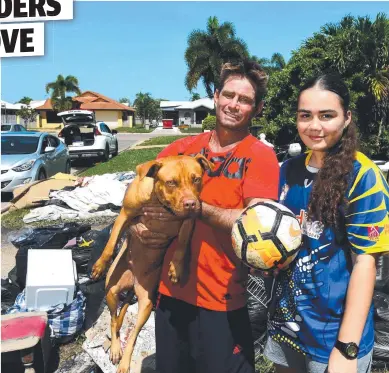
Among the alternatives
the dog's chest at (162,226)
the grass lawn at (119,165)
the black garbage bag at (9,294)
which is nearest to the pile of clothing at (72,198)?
the black garbage bag at (9,294)

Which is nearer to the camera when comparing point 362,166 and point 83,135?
point 362,166

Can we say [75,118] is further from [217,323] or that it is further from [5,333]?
[217,323]

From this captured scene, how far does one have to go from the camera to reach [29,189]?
1060 cm

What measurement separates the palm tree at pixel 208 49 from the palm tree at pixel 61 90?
85.7 feet

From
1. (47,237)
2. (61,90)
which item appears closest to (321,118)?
(47,237)

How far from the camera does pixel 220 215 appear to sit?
2.14 metres

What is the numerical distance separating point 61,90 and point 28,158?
170 ft

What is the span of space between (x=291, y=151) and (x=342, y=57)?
38.6 ft

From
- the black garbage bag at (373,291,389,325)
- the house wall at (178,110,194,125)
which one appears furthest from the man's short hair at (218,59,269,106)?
the house wall at (178,110,194,125)

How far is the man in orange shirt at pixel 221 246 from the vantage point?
7.22 feet

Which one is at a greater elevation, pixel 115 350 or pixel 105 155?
pixel 105 155

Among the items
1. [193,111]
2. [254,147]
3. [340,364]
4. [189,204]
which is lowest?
[340,364]

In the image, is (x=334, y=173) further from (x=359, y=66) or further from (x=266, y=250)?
(x=359, y=66)

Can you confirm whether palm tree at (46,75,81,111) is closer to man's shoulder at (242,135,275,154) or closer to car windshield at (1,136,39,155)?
car windshield at (1,136,39,155)
